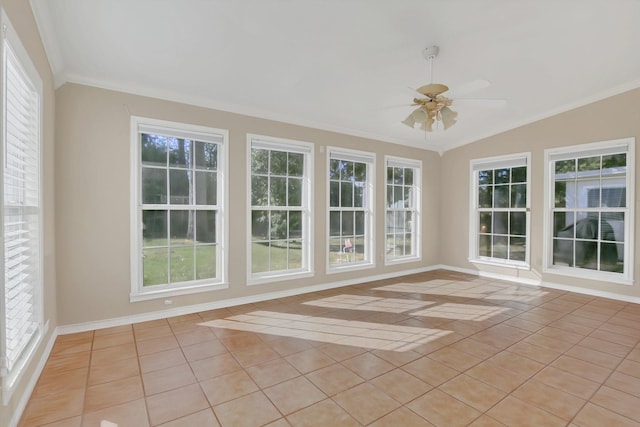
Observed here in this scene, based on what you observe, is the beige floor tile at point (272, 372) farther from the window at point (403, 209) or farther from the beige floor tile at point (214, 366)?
the window at point (403, 209)

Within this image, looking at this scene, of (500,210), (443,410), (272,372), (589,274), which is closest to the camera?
(443,410)

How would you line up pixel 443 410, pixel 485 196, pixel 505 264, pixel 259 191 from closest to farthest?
pixel 443 410
pixel 259 191
pixel 505 264
pixel 485 196

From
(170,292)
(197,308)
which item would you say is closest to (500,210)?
(197,308)

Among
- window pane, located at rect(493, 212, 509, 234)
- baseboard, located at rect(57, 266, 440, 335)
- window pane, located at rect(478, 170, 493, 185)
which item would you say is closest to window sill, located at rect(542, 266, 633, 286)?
window pane, located at rect(493, 212, 509, 234)

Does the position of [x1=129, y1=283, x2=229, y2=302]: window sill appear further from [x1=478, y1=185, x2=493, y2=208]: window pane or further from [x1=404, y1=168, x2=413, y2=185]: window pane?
[x1=478, y1=185, x2=493, y2=208]: window pane

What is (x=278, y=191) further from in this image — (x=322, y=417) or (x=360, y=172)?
(x=322, y=417)

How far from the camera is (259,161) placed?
435 centimetres

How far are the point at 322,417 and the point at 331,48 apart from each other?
3037mm

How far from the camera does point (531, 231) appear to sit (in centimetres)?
527

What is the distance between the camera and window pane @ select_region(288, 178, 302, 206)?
183 inches

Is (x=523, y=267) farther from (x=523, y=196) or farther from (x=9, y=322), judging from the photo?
(x=9, y=322)

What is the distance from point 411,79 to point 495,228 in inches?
142

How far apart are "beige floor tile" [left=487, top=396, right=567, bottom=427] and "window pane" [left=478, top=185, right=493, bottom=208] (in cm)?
449

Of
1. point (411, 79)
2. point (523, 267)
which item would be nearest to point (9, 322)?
point (411, 79)
